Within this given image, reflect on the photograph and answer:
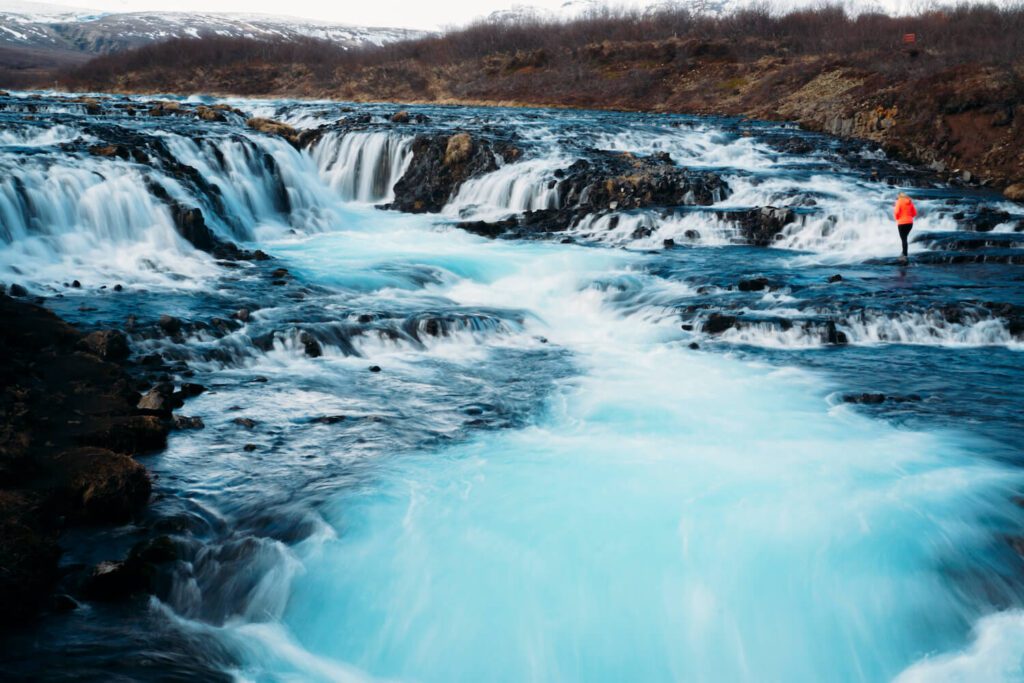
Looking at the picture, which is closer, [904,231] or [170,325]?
[170,325]

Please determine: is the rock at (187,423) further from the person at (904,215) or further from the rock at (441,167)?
the rock at (441,167)

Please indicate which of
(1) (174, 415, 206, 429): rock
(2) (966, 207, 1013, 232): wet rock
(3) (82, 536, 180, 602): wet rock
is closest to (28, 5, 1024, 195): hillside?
(2) (966, 207, 1013, 232): wet rock

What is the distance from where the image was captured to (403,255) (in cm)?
1839

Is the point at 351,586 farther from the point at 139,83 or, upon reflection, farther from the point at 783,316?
the point at 139,83

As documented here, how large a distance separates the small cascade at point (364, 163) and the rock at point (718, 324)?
14661 millimetres

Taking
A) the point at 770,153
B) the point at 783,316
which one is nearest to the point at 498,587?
the point at 783,316

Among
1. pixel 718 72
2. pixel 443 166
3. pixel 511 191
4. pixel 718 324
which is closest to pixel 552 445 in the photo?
pixel 718 324

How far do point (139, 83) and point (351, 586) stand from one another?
73418 mm

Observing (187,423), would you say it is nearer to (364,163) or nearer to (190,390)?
(190,390)

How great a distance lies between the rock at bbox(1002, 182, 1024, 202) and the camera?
22.0 meters

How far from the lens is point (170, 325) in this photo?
11570mm

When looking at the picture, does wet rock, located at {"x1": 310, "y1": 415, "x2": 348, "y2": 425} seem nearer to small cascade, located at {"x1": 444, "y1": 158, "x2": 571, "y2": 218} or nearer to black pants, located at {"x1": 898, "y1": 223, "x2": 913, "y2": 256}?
black pants, located at {"x1": 898, "y1": 223, "x2": 913, "y2": 256}

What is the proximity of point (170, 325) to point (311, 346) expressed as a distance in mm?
1921

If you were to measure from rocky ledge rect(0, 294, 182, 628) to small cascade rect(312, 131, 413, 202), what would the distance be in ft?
53.0
